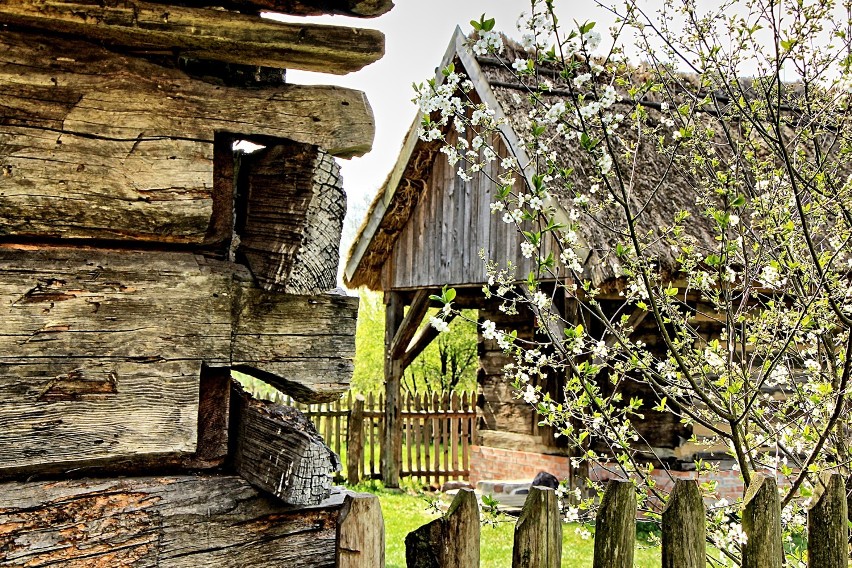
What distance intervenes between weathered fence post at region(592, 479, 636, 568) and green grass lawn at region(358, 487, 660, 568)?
153 inches

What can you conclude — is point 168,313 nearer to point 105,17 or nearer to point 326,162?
point 326,162

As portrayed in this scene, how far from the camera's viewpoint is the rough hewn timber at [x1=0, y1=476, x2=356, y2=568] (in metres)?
1.60

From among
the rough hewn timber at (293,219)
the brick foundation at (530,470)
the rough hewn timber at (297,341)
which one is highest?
the rough hewn timber at (293,219)

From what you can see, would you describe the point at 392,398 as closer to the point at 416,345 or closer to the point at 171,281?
the point at 416,345

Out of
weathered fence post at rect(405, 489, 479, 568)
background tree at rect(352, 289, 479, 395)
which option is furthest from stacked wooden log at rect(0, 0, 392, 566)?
background tree at rect(352, 289, 479, 395)

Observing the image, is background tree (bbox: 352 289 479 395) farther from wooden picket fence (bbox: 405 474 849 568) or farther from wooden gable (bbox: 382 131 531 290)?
wooden picket fence (bbox: 405 474 849 568)

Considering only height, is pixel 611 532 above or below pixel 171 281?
below

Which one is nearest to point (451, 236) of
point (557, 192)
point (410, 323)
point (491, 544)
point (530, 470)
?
point (410, 323)

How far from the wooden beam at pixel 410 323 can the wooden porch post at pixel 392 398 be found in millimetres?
91

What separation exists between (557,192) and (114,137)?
246 inches

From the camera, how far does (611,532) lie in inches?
69.4

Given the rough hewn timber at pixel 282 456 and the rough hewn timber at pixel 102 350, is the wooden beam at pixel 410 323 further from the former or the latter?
the rough hewn timber at pixel 102 350

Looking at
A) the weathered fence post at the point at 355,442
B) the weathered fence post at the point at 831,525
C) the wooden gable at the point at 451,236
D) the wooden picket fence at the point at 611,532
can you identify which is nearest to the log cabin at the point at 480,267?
the wooden gable at the point at 451,236

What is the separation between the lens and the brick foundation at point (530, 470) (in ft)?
29.1
